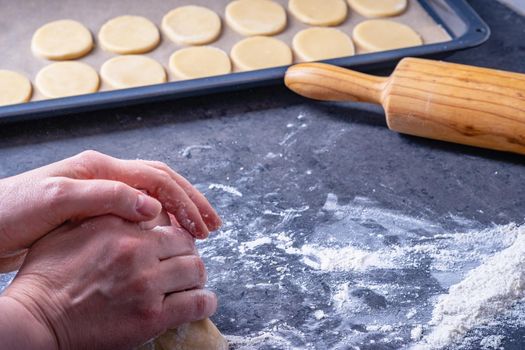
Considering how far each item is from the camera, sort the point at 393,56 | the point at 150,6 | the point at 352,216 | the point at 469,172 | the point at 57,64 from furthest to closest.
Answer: the point at 150,6, the point at 57,64, the point at 393,56, the point at 469,172, the point at 352,216

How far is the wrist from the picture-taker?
1.06 meters

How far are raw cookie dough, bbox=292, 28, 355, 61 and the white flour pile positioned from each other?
0.86 meters

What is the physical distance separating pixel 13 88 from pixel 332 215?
37.0 inches

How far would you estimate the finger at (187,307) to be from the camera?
122cm

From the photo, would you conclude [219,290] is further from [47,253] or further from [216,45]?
[216,45]

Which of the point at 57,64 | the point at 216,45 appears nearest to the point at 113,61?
the point at 57,64

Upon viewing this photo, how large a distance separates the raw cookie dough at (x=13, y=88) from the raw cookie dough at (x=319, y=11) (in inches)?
32.2

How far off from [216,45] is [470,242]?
3.29ft

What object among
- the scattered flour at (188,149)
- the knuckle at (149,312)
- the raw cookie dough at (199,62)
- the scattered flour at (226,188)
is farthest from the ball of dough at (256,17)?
the knuckle at (149,312)

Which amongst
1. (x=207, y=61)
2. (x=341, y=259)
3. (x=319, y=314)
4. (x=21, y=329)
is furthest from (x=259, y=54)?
(x=21, y=329)

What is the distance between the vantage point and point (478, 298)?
4.70 feet

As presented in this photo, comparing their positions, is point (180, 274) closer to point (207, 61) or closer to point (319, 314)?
point (319, 314)

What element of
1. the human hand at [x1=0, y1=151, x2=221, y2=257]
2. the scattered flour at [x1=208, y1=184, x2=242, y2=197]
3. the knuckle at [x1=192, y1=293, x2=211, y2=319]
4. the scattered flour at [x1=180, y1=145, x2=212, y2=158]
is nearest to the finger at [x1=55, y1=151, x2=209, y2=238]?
the human hand at [x1=0, y1=151, x2=221, y2=257]

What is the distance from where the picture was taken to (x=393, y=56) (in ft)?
6.50
